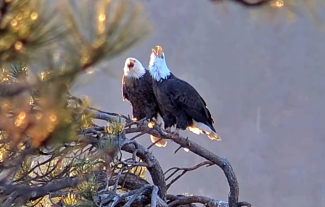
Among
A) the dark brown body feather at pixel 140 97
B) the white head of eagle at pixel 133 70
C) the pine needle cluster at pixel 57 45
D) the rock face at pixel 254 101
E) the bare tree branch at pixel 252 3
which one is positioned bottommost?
the pine needle cluster at pixel 57 45

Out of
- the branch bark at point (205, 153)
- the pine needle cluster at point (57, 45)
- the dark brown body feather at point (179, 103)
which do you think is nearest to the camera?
the pine needle cluster at point (57, 45)

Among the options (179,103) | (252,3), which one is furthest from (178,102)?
Answer: (252,3)

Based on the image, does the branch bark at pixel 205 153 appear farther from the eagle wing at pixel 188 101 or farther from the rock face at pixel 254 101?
the rock face at pixel 254 101

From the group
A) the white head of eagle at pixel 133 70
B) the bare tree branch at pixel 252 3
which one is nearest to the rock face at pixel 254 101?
the white head of eagle at pixel 133 70

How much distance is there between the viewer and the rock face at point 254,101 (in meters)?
5.25

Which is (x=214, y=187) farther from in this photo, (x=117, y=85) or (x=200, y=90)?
(x=117, y=85)

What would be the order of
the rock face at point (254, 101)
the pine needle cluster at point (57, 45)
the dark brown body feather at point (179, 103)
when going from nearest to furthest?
1. the pine needle cluster at point (57, 45)
2. the dark brown body feather at point (179, 103)
3. the rock face at point (254, 101)

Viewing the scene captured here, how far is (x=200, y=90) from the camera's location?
5367 mm

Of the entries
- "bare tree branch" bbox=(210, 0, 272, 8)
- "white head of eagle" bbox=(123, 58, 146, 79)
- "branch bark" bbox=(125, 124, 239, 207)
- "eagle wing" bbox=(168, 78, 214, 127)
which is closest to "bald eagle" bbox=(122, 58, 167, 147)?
"white head of eagle" bbox=(123, 58, 146, 79)

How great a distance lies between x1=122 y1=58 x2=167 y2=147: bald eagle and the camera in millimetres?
3172

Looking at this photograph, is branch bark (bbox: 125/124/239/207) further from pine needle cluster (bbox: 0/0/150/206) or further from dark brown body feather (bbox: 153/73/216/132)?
pine needle cluster (bbox: 0/0/150/206)

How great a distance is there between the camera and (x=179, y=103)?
3.19 metres

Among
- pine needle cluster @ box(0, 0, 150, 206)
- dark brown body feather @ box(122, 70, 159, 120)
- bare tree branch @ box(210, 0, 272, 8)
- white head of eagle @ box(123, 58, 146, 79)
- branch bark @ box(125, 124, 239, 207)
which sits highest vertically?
white head of eagle @ box(123, 58, 146, 79)

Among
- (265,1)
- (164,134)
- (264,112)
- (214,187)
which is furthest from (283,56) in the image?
(265,1)
